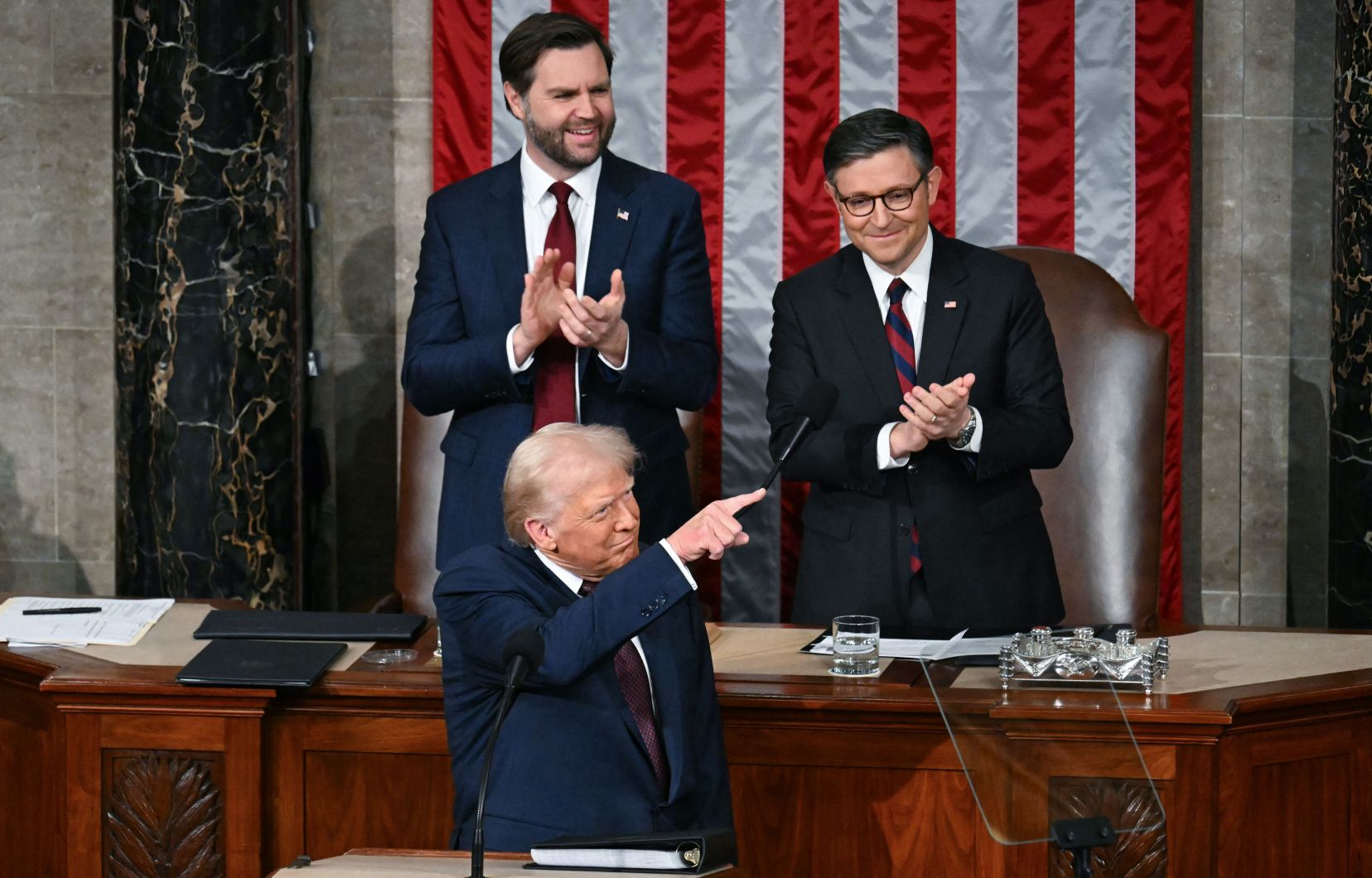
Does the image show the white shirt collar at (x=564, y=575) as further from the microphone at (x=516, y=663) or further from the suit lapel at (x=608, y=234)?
the suit lapel at (x=608, y=234)

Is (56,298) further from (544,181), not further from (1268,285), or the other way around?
(1268,285)

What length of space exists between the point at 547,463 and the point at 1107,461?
7.81 feet

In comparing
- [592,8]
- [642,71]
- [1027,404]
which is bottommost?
[1027,404]

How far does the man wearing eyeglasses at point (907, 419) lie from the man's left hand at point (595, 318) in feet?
1.25

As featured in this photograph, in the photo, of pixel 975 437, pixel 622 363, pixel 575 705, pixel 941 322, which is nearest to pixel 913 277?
pixel 941 322

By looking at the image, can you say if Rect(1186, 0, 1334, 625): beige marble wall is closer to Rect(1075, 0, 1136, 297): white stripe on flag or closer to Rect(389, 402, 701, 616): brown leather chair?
Rect(1075, 0, 1136, 297): white stripe on flag

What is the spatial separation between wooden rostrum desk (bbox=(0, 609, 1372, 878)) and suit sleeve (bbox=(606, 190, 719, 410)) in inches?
24.0

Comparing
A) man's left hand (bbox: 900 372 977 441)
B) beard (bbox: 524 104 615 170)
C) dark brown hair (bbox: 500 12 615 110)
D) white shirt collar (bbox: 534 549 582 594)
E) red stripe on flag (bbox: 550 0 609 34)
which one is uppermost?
red stripe on flag (bbox: 550 0 609 34)

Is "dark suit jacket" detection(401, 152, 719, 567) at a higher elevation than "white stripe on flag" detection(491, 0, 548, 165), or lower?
lower

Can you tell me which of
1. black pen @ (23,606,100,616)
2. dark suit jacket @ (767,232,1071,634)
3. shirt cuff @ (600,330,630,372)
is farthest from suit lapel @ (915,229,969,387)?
black pen @ (23,606,100,616)

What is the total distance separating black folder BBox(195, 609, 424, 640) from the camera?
3.38 m

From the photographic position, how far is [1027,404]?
11.5ft

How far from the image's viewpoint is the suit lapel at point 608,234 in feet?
12.0

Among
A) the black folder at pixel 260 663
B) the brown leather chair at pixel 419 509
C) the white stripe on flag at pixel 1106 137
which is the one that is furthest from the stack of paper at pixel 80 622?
the white stripe on flag at pixel 1106 137
